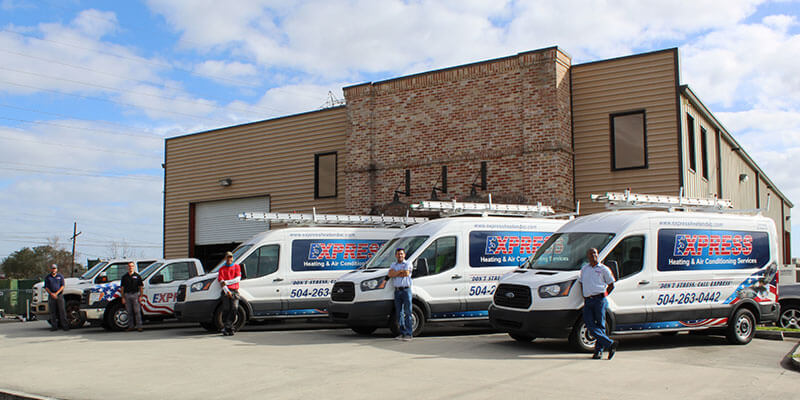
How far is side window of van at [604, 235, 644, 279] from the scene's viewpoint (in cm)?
1092

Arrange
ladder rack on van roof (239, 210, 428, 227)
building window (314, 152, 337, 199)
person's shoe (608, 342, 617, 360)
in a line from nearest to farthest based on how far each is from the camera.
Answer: person's shoe (608, 342, 617, 360) → ladder rack on van roof (239, 210, 428, 227) → building window (314, 152, 337, 199)

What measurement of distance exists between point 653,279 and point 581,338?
1.67m

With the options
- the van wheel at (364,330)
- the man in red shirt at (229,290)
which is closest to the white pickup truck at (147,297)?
the man in red shirt at (229,290)

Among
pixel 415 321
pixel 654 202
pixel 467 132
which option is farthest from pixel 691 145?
pixel 415 321

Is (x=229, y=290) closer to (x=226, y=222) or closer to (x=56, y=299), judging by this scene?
(x=56, y=299)

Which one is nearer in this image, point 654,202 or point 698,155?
point 654,202

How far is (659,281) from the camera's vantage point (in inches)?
436

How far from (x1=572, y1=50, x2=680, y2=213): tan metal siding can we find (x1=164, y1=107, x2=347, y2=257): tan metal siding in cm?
793

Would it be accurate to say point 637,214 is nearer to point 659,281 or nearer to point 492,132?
point 659,281

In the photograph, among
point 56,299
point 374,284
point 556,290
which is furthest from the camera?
point 56,299

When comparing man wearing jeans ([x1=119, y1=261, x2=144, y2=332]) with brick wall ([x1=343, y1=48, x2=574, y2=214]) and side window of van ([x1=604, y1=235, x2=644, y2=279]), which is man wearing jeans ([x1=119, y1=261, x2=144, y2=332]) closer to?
brick wall ([x1=343, y1=48, x2=574, y2=214])

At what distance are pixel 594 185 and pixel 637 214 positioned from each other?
23.4 feet

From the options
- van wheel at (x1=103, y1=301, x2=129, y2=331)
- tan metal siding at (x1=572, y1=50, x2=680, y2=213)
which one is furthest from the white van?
van wheel at (x1=103, y1=301, x2=129, y2=331)

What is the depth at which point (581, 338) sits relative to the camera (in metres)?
10.3
